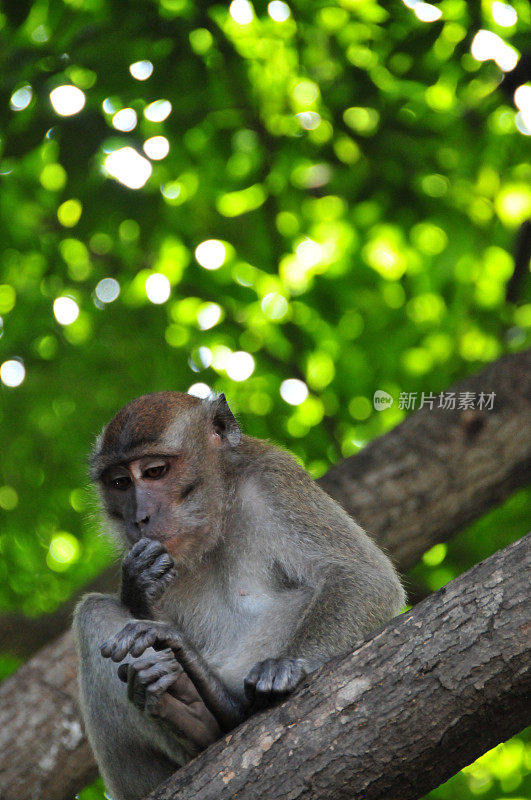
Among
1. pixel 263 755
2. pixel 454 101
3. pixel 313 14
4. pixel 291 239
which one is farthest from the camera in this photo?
pixel 291 239

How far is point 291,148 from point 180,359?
186 centimetres

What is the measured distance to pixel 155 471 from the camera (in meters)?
4.84

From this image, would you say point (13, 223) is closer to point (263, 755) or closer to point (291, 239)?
point (291, 239)

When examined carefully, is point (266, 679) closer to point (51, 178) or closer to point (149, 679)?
point (149, 679)

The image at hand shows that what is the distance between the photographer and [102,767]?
468 cm

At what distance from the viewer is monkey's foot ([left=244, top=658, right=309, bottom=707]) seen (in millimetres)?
3574

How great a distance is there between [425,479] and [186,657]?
10.0 feet

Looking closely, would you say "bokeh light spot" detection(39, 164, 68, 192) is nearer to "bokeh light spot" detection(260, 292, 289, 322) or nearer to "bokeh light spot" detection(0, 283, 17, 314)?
"bokeh light spot" detection(0, 283, 17, 314)

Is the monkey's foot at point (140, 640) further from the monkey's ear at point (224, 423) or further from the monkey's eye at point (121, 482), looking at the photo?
the monkey's ear at point (224, 423)

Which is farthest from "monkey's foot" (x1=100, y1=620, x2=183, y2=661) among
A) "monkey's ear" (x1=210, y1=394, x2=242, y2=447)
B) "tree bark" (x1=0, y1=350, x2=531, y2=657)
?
"tree bark" (x1=0, y1=350, x2=531, y2=657)

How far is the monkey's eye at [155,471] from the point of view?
15.8ft

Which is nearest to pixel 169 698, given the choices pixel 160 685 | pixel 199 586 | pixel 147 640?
pixel 160 685

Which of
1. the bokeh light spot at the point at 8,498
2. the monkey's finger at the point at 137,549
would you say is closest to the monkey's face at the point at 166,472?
the monkey's finger at the point at 137,549

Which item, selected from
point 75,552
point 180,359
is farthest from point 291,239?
point 75,552
